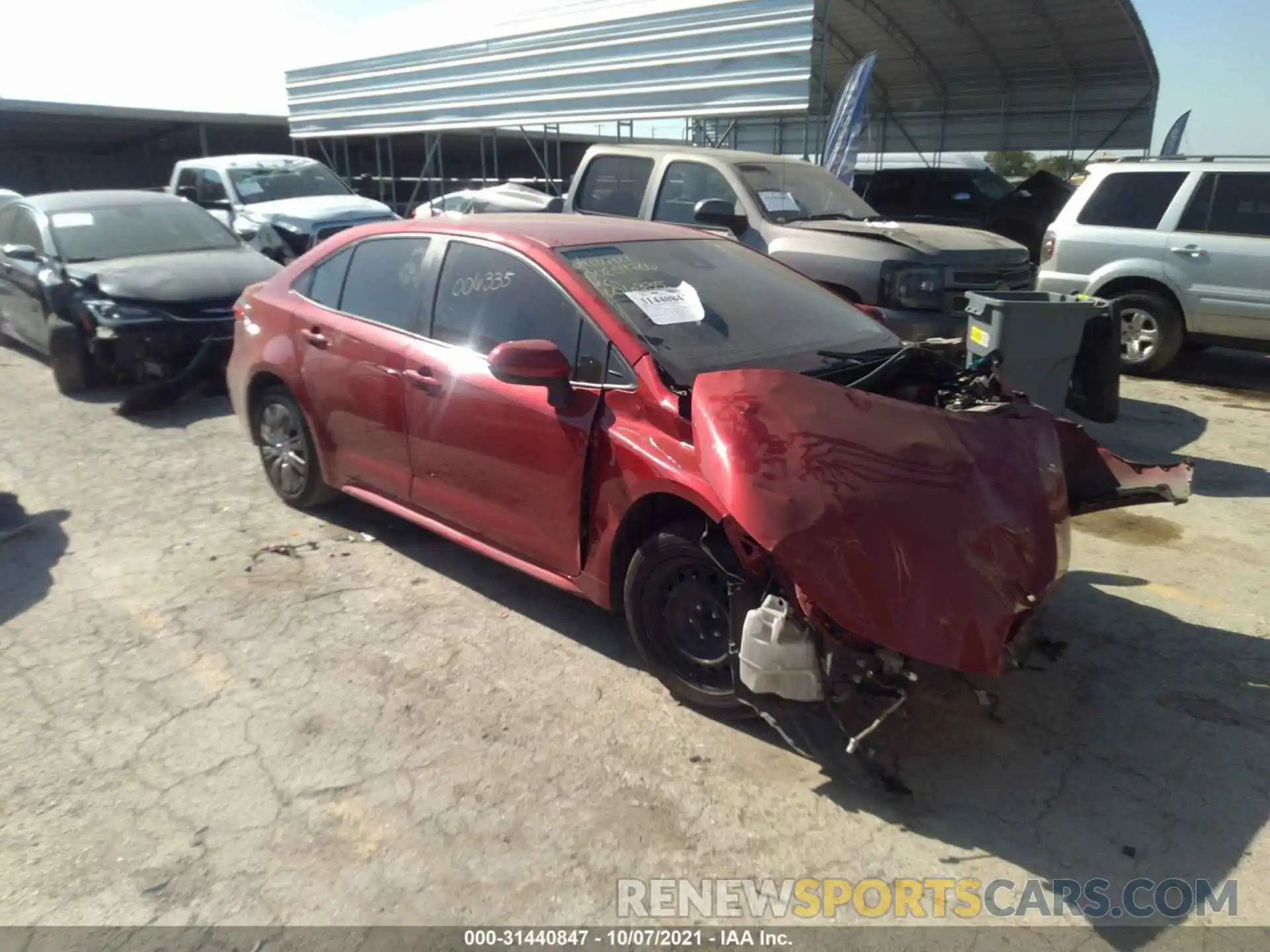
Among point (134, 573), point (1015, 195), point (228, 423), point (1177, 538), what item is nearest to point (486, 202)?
point (228, 423)

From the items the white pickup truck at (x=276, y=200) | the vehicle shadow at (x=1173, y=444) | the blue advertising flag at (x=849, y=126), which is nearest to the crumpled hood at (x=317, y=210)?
the white pickup truck at (x=276, y=200)

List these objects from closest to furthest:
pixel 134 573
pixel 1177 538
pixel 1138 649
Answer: pixel 1138 649 < pixel 134 573 < pixel 1177 538

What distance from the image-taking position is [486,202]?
42.3 feet

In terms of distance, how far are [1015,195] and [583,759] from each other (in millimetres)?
13513

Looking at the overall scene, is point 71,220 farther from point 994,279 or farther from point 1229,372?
point 1229,372

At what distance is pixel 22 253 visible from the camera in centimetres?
844

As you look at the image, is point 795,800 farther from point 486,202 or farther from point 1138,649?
point 486,202

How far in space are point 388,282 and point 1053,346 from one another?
3.74 m

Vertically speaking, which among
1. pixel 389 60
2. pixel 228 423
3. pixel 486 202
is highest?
pixel 389 60

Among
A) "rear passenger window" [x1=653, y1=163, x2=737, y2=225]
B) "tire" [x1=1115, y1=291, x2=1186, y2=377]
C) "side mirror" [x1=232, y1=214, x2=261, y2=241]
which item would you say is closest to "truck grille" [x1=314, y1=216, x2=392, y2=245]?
"side mirror" [x1=232, y1=214, x2=261, y2=241]

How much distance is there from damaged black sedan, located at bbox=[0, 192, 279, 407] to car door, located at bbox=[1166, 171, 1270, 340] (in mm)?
8160

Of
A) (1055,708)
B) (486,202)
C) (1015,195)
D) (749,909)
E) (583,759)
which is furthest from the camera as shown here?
(1015,195)

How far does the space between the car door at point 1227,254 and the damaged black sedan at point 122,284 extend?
816cm

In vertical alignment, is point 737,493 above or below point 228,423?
above
